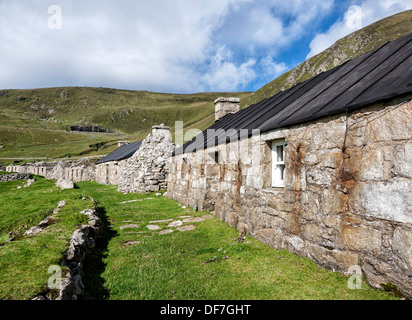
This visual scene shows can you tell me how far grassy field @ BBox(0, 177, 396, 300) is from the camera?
13.3ft

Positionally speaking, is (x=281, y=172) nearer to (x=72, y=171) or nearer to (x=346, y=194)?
(x=346, y=194)

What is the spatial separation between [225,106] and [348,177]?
13862mm

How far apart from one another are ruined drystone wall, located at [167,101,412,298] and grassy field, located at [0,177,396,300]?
0.38 metres

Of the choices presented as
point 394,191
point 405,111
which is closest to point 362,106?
point 405,111

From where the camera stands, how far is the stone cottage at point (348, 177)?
3.66 m

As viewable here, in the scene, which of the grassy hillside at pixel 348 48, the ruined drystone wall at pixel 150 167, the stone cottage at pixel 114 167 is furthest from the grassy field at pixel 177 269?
the grassy hillside at pixel 348 48

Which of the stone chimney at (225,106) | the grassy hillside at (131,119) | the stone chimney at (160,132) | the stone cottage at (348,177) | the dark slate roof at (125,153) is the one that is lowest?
the stone cottage at (348,177)

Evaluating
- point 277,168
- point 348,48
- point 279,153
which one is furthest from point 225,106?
point 348,48

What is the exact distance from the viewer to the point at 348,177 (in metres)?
4.36

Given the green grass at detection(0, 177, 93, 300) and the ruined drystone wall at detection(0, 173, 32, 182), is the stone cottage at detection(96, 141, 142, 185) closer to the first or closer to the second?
the ruined drystone wall at detection(0, 173, 32, 182)

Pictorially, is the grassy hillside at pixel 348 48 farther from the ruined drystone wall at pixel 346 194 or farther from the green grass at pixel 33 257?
the green grass at pixel 33 257

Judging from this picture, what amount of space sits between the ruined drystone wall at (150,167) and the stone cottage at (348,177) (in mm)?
12050

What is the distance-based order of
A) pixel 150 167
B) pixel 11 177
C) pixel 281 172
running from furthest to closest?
1. pixel 11 177
2. pixel 150 167
3. pixel 281 172
